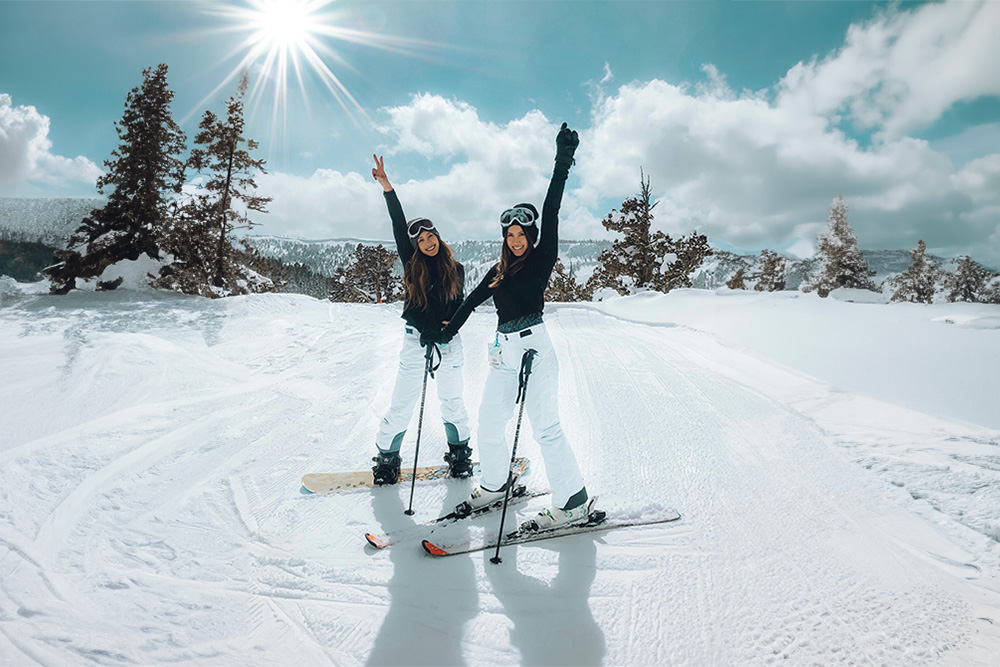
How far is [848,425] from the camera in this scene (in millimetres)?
5156

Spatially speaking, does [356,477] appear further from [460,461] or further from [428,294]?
[428,294]

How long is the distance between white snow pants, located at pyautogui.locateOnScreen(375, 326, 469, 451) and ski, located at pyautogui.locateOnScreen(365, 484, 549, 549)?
798 mm

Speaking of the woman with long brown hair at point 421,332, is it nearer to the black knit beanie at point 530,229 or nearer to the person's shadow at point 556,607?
the black knit beanie at point 530,229

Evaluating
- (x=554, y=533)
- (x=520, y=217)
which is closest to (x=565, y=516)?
(x=554, y=533)

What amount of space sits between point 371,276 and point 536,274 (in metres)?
36.7

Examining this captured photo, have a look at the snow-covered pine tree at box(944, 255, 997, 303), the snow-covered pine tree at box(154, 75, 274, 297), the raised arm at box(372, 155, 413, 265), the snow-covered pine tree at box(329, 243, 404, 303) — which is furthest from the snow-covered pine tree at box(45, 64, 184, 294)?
the snow-covered pine tree at box(944, 255, 997, 303)

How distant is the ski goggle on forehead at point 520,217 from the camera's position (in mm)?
3377

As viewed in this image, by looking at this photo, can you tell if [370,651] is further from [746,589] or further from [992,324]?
[992,324]

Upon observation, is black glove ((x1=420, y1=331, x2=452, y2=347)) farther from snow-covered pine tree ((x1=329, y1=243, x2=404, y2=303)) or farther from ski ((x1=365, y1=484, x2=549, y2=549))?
snow-covered pine tree ((x1=329, y1=243, x2=404, y2=303))

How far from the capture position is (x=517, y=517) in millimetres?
3631

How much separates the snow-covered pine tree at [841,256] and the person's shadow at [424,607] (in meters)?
39.0

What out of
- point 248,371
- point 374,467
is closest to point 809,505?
point 374,467

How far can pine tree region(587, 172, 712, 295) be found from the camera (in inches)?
1104

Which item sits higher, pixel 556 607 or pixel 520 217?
pixel 520 217
